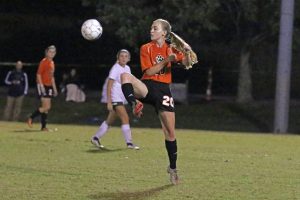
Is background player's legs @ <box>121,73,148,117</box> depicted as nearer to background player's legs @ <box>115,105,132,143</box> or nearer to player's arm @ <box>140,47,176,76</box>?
player's arm @ <box>140,47,176,76</box>

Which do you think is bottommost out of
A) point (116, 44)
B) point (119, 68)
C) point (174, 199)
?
point (174, 199)

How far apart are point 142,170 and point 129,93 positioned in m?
2.24

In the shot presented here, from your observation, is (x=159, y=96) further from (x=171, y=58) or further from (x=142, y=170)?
(x=142, y=170)

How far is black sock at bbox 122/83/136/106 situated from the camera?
10.6 m

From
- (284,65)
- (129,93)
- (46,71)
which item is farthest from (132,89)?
(284,65)

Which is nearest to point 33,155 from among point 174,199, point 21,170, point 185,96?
point 21,170

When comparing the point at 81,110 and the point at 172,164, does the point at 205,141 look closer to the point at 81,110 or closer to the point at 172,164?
the point at 172,164

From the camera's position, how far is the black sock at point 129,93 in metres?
10.6

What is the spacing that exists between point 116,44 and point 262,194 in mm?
29627

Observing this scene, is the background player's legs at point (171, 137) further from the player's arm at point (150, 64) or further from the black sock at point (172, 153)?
the player's arm at point (150, 64)

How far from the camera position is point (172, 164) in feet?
36.3

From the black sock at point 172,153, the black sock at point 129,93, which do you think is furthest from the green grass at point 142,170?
the black sock at point 129,93

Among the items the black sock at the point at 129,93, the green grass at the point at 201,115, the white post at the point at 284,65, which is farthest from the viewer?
the green grass at the point at 201,115

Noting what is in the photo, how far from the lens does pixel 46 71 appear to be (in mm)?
20094
